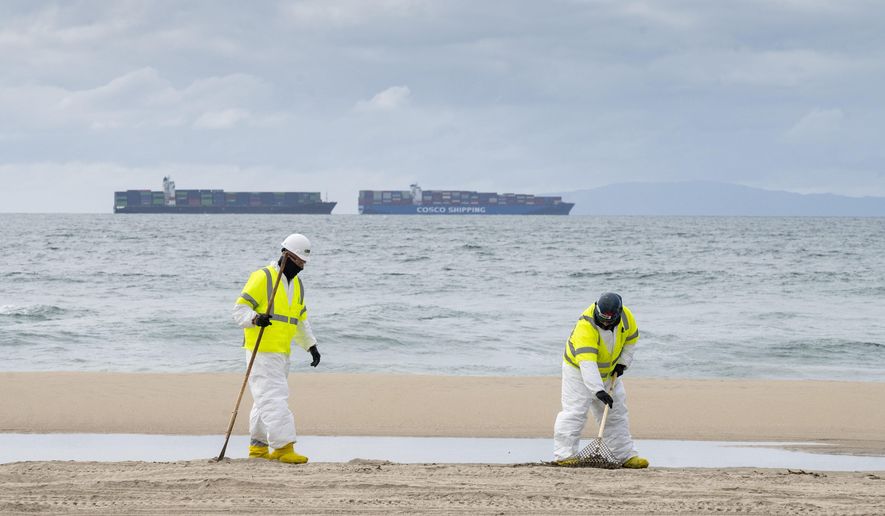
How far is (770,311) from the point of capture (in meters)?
21.0

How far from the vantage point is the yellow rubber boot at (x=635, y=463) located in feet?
22.6

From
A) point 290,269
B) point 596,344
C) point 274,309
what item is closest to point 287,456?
point 274,309

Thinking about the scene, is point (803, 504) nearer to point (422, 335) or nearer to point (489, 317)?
point (422, 335)

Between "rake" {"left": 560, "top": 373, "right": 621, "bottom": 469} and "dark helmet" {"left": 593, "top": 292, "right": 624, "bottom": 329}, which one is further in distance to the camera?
"rake" {"left": 560, "top": 373, "right": 621, "bottom": 469}

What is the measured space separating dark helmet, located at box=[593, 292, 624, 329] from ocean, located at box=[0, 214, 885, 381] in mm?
6195

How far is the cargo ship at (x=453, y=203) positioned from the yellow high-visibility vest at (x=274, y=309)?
13674 cm

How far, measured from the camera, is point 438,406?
963 centimetres

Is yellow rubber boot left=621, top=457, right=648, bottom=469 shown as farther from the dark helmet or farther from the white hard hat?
the white hard hat

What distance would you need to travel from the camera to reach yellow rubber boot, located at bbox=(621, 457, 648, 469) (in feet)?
22.6

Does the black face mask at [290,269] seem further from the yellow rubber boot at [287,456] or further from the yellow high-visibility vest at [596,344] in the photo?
the yellow high-visibility vest at [596,344]

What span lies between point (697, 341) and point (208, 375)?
27.6ft

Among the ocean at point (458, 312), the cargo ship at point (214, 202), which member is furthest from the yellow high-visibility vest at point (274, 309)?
the cargo ship at point (214, 202)

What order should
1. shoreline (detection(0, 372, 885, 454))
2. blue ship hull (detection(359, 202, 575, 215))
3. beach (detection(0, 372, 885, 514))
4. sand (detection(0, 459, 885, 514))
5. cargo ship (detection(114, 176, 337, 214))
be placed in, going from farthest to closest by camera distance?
blue ship hull (detection(359, 202, 575, 215)) → cargo ship (detection(114, 176, 337, 214)) → shoreline (detection(0, 372, 885, 454)) → beach (detection(0, 372, 885, 514)) → sand (detection(0, 459, 885, 514))

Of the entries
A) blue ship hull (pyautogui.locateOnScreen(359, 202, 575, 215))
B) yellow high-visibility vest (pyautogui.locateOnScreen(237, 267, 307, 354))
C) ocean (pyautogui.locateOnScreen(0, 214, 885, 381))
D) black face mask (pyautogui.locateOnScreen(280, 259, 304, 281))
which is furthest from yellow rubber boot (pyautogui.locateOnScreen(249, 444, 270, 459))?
blue ship hull (pyautogui.locateOnScreen(359, 202, 575, 215))
